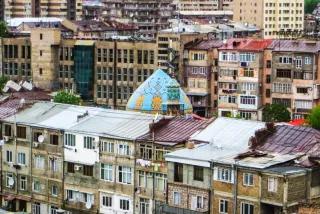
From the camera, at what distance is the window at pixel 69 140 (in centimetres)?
5138

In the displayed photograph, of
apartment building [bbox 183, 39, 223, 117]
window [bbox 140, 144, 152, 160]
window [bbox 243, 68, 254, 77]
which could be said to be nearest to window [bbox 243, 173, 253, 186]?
window [bbox 140, 144, 152, 160]

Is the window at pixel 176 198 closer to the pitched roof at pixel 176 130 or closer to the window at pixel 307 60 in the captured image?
the pitched roof at pixel 176 130

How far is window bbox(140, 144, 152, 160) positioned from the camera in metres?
47.8

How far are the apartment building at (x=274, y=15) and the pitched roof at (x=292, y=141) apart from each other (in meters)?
111

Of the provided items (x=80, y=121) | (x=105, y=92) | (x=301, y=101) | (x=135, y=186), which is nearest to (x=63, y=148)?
(x=80, y=121)

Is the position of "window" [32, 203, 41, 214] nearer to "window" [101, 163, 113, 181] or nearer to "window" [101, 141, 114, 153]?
"window" [101, 163, 113, 181]

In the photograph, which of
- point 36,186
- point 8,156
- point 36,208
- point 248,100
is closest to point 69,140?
point 36,186

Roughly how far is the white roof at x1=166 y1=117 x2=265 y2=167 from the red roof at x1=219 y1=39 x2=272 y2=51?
3815cm

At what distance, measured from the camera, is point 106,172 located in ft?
163

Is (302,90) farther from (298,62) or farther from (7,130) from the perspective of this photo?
(7,130)

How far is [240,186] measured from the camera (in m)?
42.8

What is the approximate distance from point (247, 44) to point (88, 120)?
37420mm

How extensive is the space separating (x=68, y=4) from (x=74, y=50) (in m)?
76.1

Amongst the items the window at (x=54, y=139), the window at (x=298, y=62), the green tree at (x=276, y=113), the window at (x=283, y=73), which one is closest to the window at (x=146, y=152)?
the window at (x=54, y=139)
